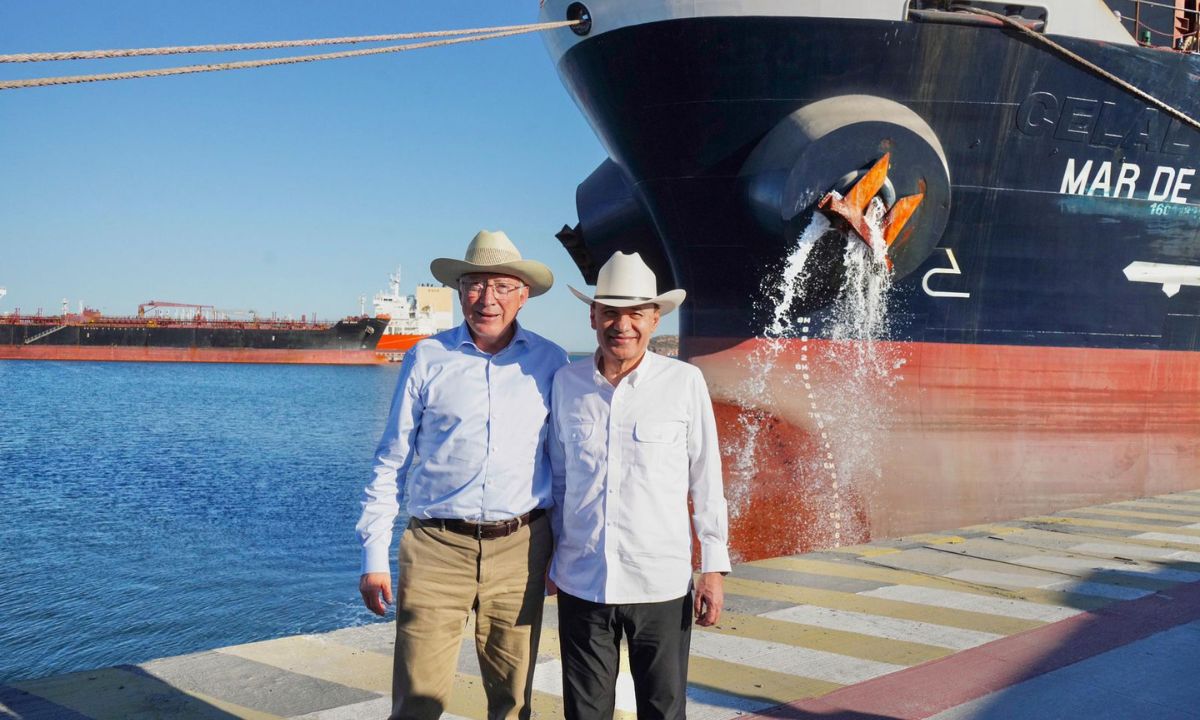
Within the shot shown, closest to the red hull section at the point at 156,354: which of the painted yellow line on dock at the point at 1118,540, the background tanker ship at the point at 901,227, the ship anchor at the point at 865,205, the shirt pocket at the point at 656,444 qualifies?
the background tanker ship at the point at 901,227

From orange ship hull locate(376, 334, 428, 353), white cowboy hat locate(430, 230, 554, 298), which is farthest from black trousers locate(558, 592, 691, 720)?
orange ship hull locate(376, 334, 428, 353)

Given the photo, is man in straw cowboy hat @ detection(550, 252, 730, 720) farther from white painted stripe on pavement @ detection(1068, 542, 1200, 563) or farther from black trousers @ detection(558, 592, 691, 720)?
white painted stripe on pavement @ detection(1068, 542, 1200, 563)

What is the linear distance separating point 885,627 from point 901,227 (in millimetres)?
3650

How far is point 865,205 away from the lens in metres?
7.67

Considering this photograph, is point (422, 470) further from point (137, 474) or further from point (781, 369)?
point (137, 474)

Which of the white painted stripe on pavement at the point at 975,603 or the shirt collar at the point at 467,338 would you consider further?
the white painted stripe on pavement at the point at 975,603

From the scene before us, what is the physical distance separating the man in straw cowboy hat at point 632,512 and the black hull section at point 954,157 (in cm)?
492

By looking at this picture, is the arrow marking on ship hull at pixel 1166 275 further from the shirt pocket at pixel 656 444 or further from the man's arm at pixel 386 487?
the man's arm at pixel 386 487

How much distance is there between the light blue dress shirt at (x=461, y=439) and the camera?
311 centimetres

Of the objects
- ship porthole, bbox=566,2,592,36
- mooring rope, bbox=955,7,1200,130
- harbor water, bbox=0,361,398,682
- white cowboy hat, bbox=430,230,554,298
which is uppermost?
ship porthole, bbox=566,2,592,36

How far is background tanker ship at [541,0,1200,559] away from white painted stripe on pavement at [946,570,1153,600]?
1895 millimetres

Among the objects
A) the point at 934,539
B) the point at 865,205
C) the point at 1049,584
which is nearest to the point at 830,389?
the point at 934,539

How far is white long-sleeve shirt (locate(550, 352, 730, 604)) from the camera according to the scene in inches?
119

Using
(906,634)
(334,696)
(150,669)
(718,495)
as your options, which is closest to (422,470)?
(718,495)
